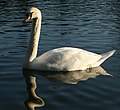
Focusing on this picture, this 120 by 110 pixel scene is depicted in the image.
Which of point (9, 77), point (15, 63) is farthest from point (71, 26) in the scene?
point (9, 77)

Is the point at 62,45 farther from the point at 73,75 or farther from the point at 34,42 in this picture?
the point at 73,75

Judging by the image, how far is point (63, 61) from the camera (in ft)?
38.9

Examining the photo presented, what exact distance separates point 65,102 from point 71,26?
11.4 meters

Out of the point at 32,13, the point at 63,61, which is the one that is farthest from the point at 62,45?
the point at 63,61


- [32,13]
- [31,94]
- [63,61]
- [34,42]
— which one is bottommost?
[31,94]

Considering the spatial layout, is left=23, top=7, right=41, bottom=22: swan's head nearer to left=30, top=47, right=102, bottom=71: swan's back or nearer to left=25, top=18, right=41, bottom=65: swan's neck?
left=25, top=18, right=41, bottom=65: swan's neck

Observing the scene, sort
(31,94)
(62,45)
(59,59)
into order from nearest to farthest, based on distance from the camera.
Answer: (31,94) < (59,59) < (62,45)

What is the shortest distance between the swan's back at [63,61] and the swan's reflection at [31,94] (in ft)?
1.62

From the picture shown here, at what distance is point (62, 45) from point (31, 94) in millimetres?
5935

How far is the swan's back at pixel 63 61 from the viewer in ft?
38.9

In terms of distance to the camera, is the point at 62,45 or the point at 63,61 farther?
the point at 62,45

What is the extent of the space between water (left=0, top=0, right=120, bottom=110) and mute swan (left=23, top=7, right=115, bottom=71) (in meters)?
0.26

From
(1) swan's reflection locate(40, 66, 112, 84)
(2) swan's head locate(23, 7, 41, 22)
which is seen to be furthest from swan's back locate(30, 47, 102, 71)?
(2) swan's head locate(23, 7, 41, 22)

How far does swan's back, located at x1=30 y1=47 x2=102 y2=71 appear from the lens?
38.9 ft
